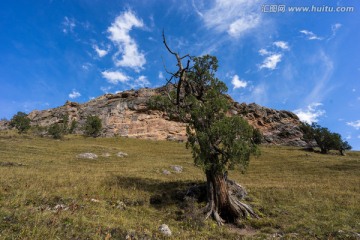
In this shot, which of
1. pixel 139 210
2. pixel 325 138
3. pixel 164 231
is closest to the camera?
pixel 164 231

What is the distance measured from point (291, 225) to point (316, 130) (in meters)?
80.2

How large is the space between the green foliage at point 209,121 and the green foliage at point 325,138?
69.6 m

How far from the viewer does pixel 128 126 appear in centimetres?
12181

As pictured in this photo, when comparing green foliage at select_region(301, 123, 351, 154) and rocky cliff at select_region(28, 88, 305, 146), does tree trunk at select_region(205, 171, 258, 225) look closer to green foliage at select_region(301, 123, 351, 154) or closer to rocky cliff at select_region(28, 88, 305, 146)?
green foliage at select_region(301, 123, 351, 154)

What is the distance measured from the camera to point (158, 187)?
2300 cm

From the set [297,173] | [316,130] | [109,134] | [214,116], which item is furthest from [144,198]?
[109,134]

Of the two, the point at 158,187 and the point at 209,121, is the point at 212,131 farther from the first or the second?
the point at 158,187

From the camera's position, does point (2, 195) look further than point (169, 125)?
No

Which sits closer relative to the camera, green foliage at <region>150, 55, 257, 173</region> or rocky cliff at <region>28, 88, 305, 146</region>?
green foliage at <region>150, 55, 257, 173</region>

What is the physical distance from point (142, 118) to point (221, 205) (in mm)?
110808

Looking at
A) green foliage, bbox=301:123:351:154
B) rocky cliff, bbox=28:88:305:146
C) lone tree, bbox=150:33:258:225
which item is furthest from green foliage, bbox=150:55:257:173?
rocky cliff, bbox=28:88:305:146

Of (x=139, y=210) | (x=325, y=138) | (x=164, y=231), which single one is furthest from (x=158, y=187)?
(x=325, y=138)

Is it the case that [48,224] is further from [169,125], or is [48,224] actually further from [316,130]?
[169,125]

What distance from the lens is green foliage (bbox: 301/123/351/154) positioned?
254ft
